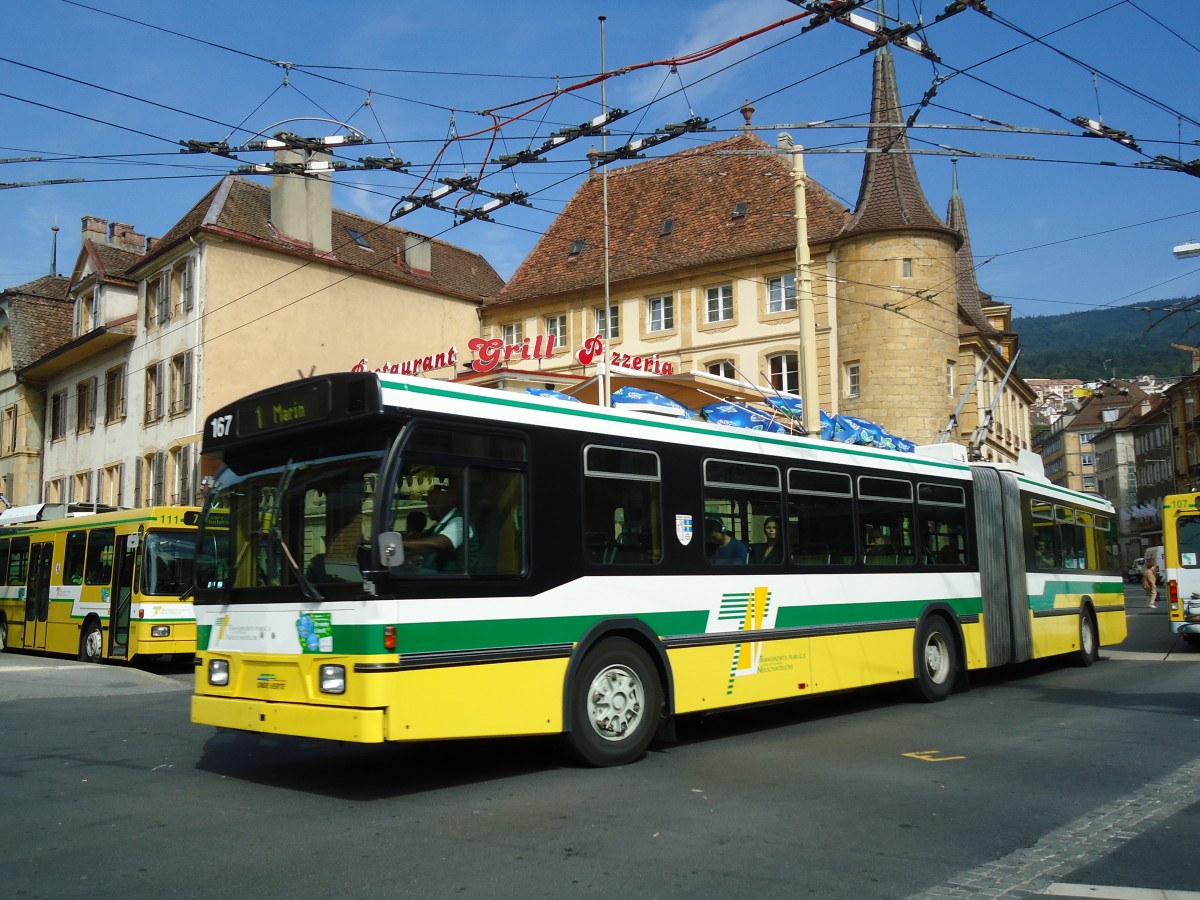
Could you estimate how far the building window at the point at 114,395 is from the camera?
43.0m

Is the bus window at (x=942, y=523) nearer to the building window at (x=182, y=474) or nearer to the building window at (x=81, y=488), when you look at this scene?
the building window at (x=182, y=474)

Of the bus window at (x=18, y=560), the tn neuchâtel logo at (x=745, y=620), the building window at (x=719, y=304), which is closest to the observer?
the tn neuchâtel logo at (x=745, y=620)

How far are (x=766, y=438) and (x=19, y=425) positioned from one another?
47597 millimetres

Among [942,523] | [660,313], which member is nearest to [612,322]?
[660,313]

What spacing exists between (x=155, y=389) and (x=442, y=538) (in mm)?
35626

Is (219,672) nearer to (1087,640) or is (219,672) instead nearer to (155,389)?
(1087,640)

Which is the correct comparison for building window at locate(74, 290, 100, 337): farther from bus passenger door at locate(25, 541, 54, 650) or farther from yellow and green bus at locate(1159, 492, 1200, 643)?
yellow and green bus at locate(1159, 492, 1200, 643)

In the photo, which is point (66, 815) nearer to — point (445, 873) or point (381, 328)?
point (445, 873)

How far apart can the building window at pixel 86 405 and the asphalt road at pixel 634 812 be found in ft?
119

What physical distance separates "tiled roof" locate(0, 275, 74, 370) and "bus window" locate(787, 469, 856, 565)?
46.7m

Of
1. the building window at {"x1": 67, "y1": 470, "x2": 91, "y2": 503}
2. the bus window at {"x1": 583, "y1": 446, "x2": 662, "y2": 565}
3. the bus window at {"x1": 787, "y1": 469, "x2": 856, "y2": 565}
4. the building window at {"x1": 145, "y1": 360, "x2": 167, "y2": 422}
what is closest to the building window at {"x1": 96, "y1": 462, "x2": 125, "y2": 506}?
the building window at {"x1": 67, "y1": 470, "x2": 91, "y2": 503}

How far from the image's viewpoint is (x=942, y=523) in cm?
1409

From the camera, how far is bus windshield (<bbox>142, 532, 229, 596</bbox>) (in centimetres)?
1983

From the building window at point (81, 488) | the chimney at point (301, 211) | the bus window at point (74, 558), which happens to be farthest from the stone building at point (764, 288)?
the building window at point (81, 488)
